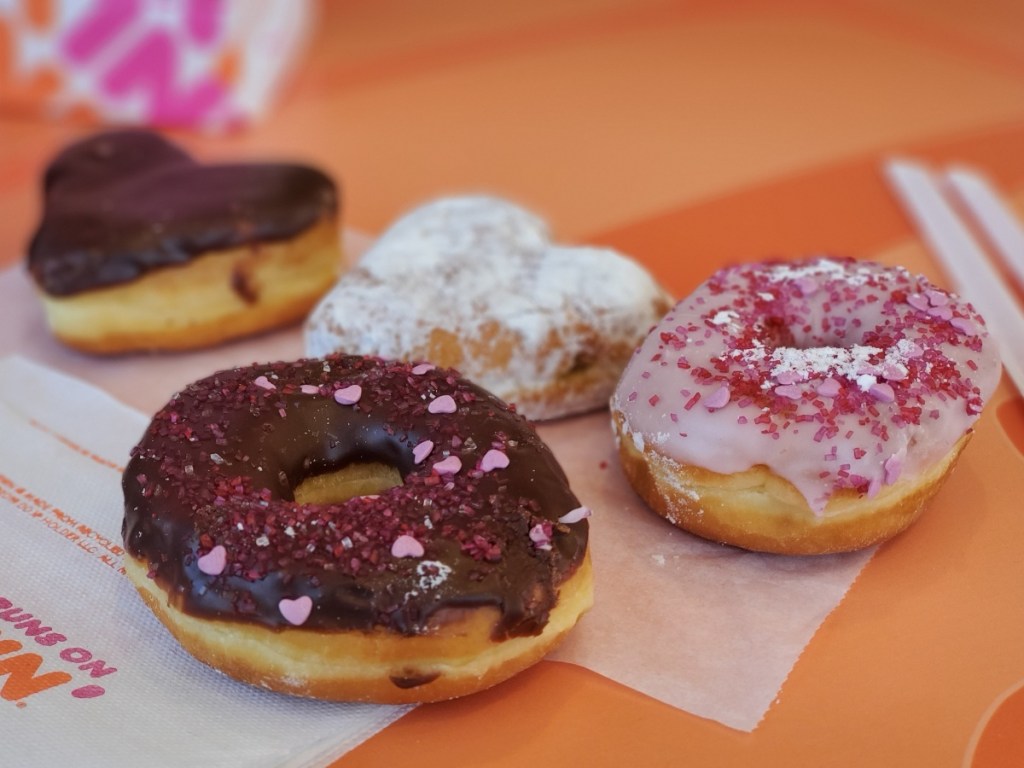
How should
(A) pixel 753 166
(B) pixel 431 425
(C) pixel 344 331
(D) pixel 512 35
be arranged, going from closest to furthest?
1. (B) pixel 431 425
2. (C) pixel 344 331
3. (A) pixel 753 166
4. (D) pixel 512 35

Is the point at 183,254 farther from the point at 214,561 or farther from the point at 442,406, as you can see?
the point at 214,561

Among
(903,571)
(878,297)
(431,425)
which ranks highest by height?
(878,297)

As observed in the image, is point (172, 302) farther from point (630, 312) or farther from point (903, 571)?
point (903, 571)

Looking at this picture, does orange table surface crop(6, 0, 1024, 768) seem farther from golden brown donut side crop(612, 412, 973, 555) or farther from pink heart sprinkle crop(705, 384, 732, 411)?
pink heart sprinkle crop(705, 384, 732, 411)

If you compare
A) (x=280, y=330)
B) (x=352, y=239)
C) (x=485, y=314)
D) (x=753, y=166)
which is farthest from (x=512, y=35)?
(x=485, y=314)

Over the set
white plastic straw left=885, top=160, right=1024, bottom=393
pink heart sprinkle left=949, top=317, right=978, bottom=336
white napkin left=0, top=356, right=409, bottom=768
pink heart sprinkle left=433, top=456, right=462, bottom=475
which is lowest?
white napkin left=0, top=356, right=409, bottom=768

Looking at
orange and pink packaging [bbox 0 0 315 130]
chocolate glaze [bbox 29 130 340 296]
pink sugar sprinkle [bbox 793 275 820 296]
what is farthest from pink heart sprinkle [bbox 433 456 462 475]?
orange and pink packaging [bbox 0 0 315 130]

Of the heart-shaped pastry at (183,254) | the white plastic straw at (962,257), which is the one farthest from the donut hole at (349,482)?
the white plastic straw at (962,257)
